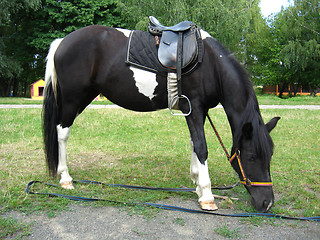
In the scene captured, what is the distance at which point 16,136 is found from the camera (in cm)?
757

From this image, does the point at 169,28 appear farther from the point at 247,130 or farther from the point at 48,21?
the point at 48,21

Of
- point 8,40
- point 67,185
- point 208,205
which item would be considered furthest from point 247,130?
point 8,40

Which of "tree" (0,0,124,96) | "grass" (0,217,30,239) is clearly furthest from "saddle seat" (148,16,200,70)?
"tree" (0,0,124,96)

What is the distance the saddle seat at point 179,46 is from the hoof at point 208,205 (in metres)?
1.66

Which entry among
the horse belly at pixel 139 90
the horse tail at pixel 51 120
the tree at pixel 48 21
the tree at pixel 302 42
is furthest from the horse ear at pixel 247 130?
the tree at pixel 302 42

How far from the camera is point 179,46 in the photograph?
3549 mm

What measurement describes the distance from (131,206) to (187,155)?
110 inches

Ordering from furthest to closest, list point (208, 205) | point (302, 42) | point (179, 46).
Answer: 1. point (302, 42)
2. point (179, 46)
3. point (208, 205)

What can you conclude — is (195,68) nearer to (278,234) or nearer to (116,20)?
(278,234)

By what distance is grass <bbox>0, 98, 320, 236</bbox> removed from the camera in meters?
3.68

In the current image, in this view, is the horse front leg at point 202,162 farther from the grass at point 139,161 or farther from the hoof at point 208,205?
the grass at point 139,161

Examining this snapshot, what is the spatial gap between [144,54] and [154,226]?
2.10 metres

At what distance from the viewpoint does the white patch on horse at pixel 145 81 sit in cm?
371

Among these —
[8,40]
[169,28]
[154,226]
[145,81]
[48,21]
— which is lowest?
[154,226]
